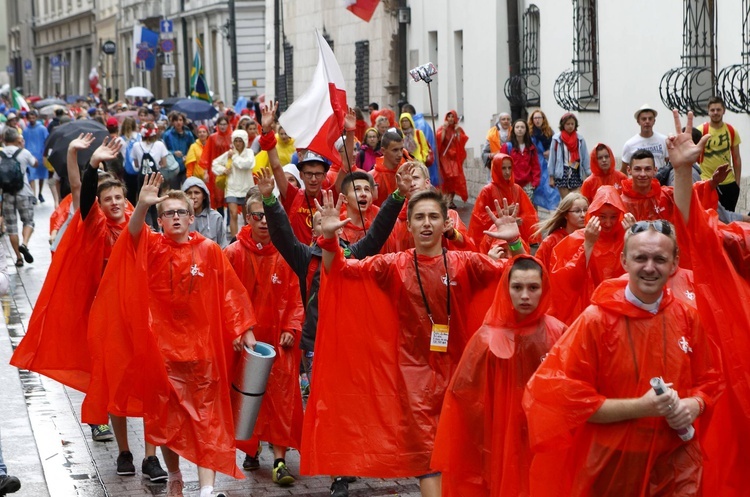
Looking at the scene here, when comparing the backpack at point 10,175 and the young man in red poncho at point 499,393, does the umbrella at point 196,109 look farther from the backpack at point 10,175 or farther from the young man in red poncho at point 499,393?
the young man in red poncho at point 499,393

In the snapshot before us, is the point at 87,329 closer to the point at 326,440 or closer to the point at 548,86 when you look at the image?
the point at 326,440

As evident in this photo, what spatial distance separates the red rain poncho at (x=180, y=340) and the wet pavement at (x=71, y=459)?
37 cm

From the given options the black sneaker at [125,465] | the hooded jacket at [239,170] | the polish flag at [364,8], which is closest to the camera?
the black sneaker at [125,465]

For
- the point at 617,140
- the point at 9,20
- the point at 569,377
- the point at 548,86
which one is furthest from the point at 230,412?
the point at 9,20

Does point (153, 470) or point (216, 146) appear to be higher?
point (216, 146)

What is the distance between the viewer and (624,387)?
490cm

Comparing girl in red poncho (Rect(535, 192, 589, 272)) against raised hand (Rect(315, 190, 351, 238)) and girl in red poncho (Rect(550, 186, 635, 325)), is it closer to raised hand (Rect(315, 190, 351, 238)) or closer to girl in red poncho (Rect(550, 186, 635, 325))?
girl in red poncho (Rect(550, 186, 635, 325))

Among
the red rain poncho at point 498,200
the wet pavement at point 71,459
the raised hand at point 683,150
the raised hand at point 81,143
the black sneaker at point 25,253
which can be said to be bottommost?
the wet pavement at point 71,459

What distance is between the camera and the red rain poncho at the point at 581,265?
24.5 ft

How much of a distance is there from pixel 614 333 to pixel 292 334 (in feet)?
12.1

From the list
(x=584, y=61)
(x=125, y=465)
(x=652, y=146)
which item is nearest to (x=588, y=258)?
(x=125, y=465)

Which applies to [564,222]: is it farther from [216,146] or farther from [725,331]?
[216,146]

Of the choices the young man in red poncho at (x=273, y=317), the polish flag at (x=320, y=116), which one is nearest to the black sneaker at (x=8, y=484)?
the young man in red poncho at (x=273, y=317)

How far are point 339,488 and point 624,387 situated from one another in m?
2.96
